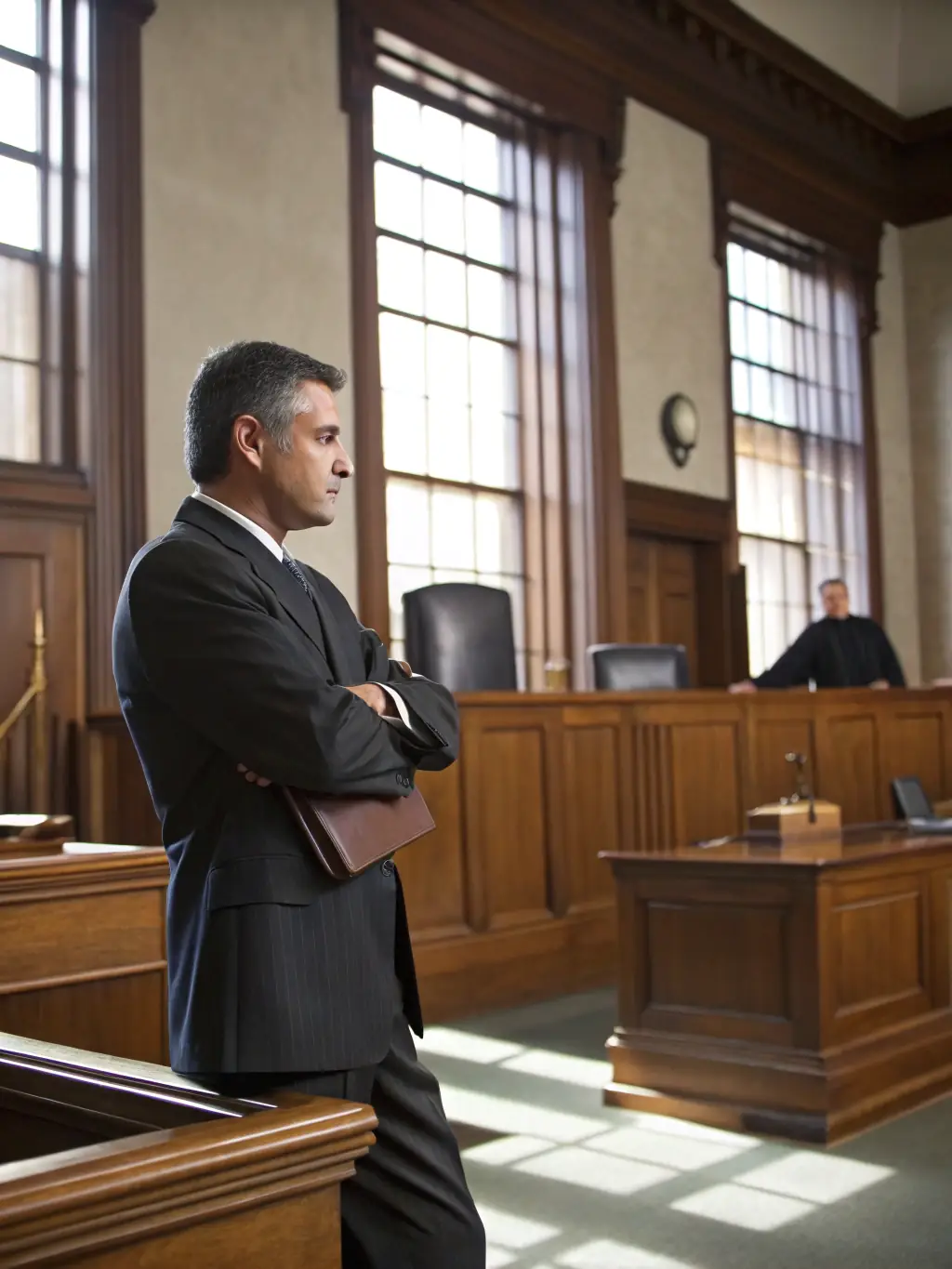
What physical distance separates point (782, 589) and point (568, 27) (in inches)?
167

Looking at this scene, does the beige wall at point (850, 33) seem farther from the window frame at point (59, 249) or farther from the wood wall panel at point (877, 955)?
the wood wall panel at point (877, 955)

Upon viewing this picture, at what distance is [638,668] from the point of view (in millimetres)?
7230

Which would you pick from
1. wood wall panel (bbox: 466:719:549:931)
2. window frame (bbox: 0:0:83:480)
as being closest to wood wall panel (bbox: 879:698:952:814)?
wood wall panel (bbox: 466:719:549:931)

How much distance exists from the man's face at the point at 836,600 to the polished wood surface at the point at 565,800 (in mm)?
1530

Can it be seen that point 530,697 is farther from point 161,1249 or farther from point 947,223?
point 947,223

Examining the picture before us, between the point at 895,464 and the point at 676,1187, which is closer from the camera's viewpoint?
the point at 676,1187

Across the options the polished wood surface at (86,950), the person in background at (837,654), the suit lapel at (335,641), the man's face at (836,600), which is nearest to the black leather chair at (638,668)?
the person in background at (837,654)

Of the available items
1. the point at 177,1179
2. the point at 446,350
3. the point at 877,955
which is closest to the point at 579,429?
the point at 446,350

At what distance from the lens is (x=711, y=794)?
6.71m

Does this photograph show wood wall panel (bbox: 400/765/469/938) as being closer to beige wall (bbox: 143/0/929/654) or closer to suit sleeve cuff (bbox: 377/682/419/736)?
beige wall (bbox: 143/0/929/654)

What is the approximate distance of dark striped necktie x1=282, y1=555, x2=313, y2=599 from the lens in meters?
1.80

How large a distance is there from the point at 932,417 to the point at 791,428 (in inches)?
69.5

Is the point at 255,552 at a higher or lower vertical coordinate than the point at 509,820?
higher

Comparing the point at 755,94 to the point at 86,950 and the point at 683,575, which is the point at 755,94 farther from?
the point at 86,950
